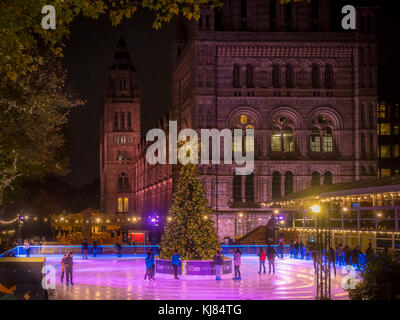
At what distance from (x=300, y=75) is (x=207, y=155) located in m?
10.9

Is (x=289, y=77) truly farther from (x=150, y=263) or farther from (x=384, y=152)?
(x=384, y=152)

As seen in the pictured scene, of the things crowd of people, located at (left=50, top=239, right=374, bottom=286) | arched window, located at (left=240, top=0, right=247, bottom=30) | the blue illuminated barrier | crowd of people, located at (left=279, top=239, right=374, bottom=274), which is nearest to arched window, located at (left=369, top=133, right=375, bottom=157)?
arched window, located at (left=240, top=0, right=247, bottom=30)

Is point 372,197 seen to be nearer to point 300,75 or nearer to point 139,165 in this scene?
point 300,75

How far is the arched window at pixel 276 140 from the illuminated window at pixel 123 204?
56772 mm

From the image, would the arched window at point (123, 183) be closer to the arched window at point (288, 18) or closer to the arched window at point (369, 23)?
the arched window at point (288, 18)

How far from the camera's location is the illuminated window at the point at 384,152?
9234 cm

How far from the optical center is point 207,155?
57844 mm

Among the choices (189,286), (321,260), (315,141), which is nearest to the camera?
(321,260)

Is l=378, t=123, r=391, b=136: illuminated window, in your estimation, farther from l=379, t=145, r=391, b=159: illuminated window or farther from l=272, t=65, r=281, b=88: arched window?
l=272, t=65, r=281, b=88: arched window

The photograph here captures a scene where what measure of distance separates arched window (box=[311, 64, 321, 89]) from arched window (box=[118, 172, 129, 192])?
58288mm

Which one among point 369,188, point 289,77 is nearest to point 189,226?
point 369,188

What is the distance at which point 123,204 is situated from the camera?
4444 inches

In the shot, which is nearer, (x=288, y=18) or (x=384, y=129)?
(x=288, y=18)

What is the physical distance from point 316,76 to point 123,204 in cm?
5943
